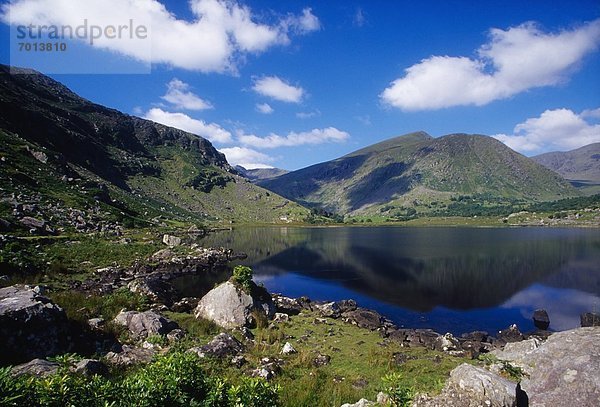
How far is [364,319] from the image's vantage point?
3728cm

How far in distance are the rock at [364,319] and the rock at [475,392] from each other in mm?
24021

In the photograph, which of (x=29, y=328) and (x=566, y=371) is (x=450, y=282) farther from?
(x=29, y=328)

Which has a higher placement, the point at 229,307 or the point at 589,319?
the point at 229,307

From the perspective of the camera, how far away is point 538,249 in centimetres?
10375

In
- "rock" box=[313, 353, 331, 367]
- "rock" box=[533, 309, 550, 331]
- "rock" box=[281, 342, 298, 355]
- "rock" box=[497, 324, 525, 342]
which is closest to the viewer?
"rock" box=[313, 353, 331, 367]

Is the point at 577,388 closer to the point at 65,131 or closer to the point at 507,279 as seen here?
the point at 507,279

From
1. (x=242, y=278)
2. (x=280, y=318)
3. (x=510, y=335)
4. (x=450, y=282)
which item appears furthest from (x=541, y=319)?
(x=242, y=278)

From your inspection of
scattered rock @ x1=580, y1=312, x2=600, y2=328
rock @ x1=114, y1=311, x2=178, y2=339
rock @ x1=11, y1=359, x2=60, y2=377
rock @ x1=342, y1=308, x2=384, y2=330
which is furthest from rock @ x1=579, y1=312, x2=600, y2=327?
rock @ x1=11, y1=359, x2=60, y2=377

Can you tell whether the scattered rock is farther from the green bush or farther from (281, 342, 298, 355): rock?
the green bush

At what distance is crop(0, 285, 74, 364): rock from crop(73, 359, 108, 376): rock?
4318 mm

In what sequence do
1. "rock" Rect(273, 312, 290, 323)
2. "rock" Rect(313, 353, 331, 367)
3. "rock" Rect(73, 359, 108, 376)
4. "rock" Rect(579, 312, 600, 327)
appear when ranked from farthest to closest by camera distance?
"rock" Rect(579, 312, 600, 327) < "rock" Rect(273, 312, 290, 323) < "rock" Rect(313, 353, 331, 367) < "rock" Rect(73, 359, 108, 376)

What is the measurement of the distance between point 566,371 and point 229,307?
25.2 metres

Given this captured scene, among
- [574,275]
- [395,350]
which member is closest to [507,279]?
[574,275]

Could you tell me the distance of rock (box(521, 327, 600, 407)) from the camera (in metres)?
12.3
